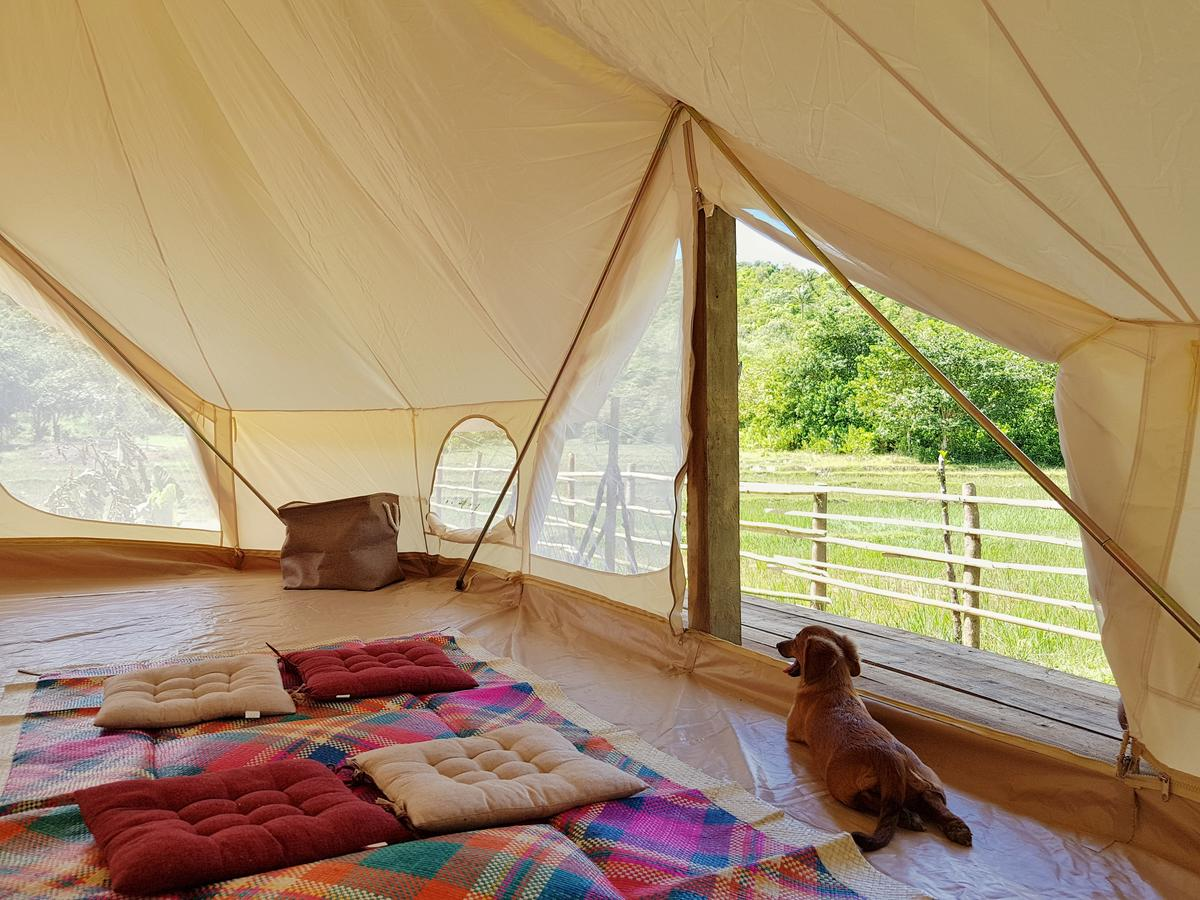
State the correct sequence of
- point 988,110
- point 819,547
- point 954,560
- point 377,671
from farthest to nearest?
point 819,547 < point 954,560 < point 377,671 < point 988,110

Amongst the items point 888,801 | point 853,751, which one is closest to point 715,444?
point 853,751

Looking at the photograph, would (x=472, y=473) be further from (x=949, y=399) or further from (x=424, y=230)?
(x=949, y=399)

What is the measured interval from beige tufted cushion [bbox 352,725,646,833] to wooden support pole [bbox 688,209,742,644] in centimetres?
117

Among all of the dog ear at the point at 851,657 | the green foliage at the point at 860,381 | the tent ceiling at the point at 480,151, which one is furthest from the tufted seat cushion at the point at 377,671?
the green foliage at the point at 860,381

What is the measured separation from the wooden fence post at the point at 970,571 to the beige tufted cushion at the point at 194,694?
474 centimetres

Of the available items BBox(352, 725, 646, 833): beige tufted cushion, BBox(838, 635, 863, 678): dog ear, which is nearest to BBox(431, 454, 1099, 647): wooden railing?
BBox(838, 635, 863, 678): dog ear

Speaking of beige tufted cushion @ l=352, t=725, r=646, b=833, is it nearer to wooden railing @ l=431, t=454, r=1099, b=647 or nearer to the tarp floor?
the tarp floor

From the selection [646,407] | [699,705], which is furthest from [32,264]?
[699,705]

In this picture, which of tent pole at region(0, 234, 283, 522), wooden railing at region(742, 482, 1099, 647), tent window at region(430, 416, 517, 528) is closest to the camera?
tent window at region(430, 416, 517, 528)

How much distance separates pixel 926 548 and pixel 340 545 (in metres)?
7.59

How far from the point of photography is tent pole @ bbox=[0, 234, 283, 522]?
5.18 metres

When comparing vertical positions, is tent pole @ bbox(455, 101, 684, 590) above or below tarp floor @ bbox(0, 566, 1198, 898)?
above

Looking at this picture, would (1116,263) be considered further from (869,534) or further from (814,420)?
(814,420)

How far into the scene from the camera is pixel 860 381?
11.7 m
